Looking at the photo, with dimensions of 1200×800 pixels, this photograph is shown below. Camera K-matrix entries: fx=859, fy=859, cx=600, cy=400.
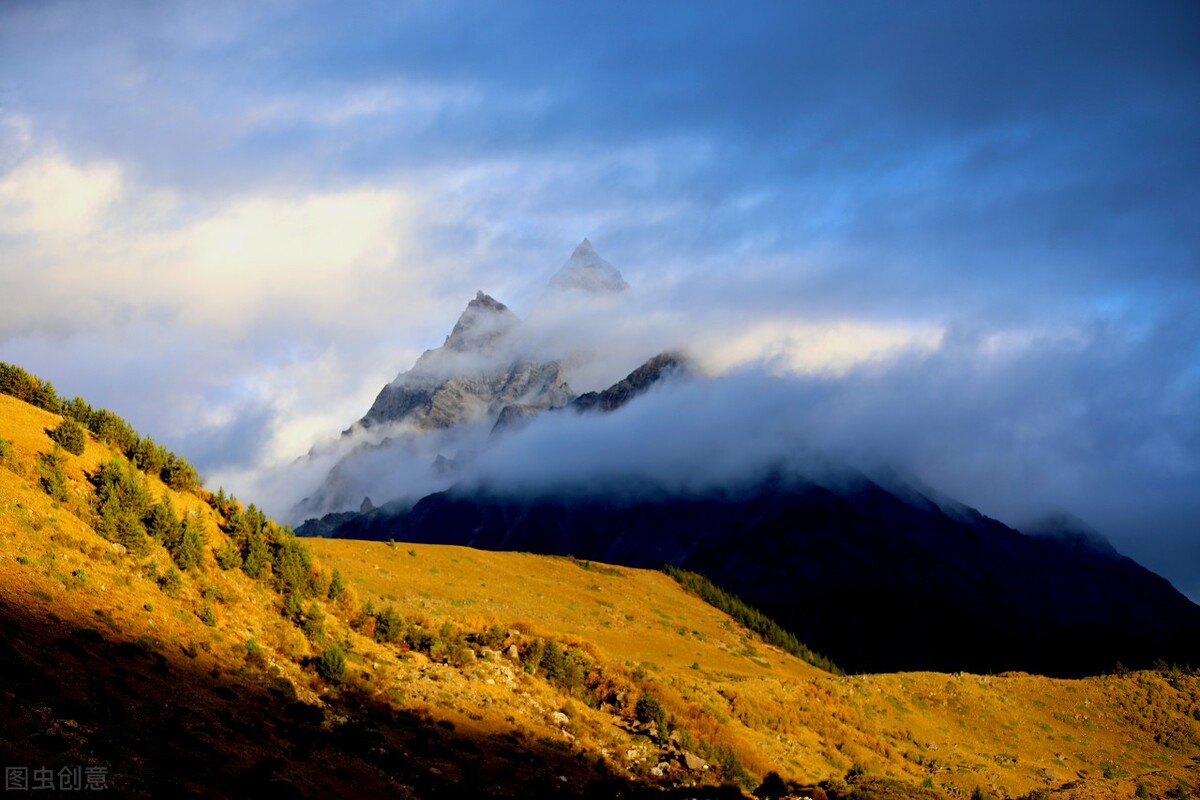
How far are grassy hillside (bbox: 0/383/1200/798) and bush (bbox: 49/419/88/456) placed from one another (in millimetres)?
489

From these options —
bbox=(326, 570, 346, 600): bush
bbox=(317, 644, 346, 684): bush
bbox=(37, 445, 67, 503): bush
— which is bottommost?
bbox=(317, 644, 346, 684): bush

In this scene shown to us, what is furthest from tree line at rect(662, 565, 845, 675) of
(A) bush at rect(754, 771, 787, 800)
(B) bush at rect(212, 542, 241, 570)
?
(B) bush at rect(212, 542, 241, 570)

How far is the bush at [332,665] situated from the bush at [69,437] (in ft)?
46.5

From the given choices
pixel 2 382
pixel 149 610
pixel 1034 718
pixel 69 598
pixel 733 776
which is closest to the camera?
pixel 69 598

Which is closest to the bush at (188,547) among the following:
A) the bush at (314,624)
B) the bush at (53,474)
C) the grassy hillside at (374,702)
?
the grassy hillside at (374,702)

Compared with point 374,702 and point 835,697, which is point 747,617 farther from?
point 374,702

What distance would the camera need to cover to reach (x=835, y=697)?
2098 inches

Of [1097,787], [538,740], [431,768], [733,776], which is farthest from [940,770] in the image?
[431,768]

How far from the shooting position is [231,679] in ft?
89.3

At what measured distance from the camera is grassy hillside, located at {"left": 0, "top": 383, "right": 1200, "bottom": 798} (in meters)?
22.2

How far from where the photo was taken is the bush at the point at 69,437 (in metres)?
35.5

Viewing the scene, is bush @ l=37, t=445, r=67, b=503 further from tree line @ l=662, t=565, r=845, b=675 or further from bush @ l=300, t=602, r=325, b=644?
tree line @ l=662, t=565, r=845, b=675

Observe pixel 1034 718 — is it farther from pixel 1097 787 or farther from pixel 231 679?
pixel 231 679

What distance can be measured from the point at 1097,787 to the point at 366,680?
37233mm
